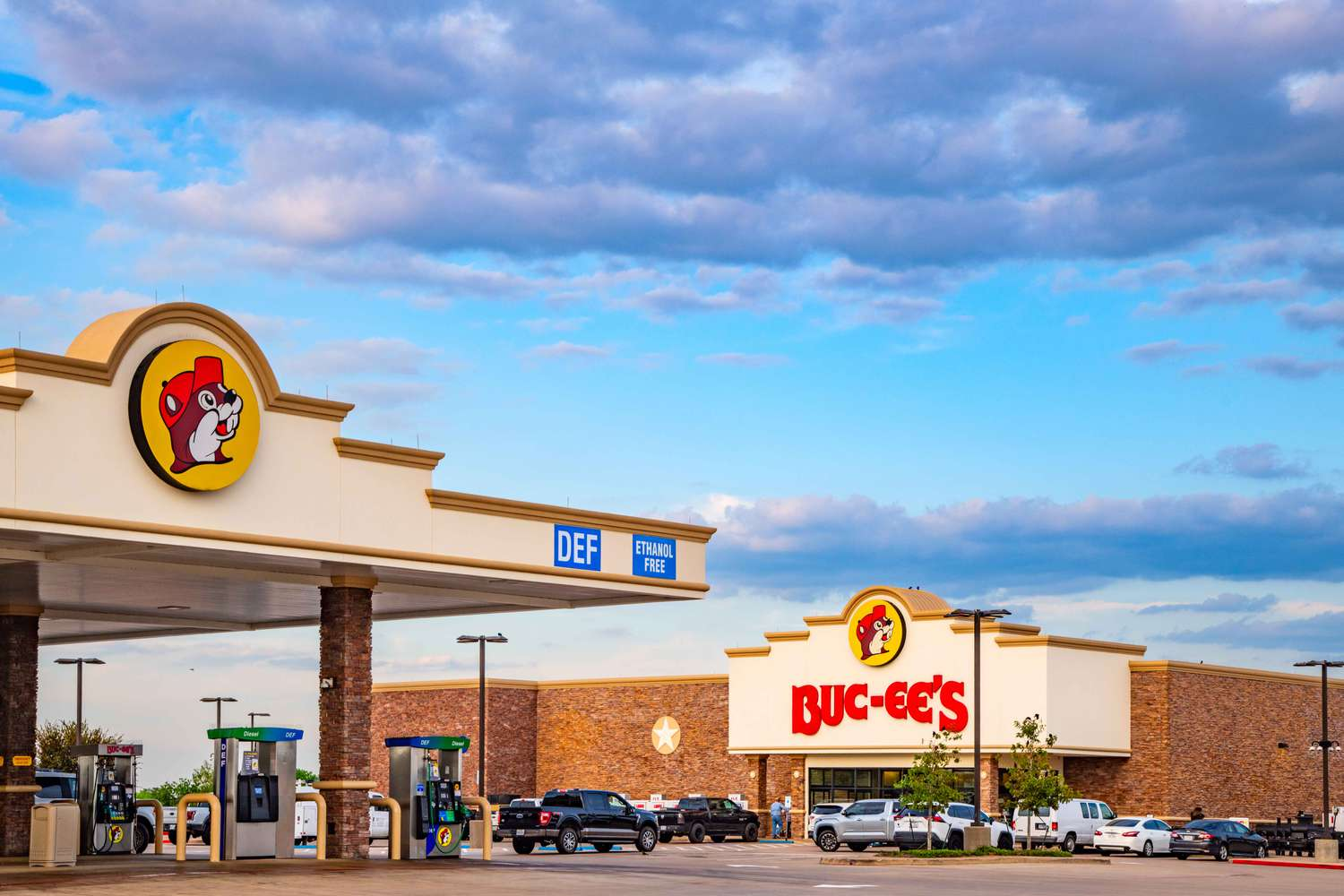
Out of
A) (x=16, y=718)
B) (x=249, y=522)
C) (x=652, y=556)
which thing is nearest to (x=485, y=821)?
(x=652, y=556)

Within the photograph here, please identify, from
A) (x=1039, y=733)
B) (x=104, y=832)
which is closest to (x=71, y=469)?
(x=104, y=832)

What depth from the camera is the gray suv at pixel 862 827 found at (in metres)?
52.0

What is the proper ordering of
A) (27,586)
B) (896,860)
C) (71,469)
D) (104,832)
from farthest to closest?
(896,860), (104,832), (27,586), (71,469)

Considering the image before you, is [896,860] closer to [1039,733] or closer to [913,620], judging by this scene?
[1039,733]

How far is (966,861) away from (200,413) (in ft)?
79.0

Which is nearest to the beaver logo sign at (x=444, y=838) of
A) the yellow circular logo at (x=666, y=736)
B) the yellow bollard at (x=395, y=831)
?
the yellow bollard at (x=395, y=831)

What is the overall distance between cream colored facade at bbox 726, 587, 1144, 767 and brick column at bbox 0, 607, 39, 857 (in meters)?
32.4

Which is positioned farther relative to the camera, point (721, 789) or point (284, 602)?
point (721, 789)

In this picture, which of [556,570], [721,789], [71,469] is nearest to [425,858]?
[556,570]

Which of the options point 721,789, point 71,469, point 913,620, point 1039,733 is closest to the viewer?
point 71,469

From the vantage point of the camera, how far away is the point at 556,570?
36.5 meters

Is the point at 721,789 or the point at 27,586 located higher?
the point at 27,586

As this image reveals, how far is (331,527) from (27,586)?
22.6 ft

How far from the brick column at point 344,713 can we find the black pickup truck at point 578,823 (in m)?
14.0
